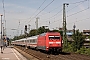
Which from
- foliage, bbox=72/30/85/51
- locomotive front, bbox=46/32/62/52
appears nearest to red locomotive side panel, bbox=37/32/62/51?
locomotive front, bbox=46/32/62/52

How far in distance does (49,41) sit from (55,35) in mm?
1292

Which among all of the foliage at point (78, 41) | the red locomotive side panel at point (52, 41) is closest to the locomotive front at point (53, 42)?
the red locomotive side panel at point (52, 41)

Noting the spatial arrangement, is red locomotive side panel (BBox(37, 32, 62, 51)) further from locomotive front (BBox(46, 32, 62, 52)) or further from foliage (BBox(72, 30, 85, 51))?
foliage (BBox(72, 30, 85, 51))

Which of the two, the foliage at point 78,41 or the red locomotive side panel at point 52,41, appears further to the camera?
the foliage at point 78,41

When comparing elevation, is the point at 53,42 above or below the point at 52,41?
below

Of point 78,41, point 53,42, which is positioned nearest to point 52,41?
point 53,42

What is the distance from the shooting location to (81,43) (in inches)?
1980

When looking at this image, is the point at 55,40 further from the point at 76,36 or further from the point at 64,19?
the point at 76,36

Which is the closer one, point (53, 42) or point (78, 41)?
point (53, 42)

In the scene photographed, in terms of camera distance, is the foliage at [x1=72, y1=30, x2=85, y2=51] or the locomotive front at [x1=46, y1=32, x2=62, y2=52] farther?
the foliage at [x1=72, y1=30, x2=85, y2=51]

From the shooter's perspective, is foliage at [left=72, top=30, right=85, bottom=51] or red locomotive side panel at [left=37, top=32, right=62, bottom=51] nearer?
red locomotive side panel at [left=37, top=32, right=62, bottom=51]

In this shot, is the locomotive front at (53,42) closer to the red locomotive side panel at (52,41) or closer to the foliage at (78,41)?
the red locomotive side panel at (52,41)

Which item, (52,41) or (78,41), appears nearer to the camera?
(52,41)

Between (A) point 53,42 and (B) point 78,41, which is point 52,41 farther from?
(B) point 78,41
